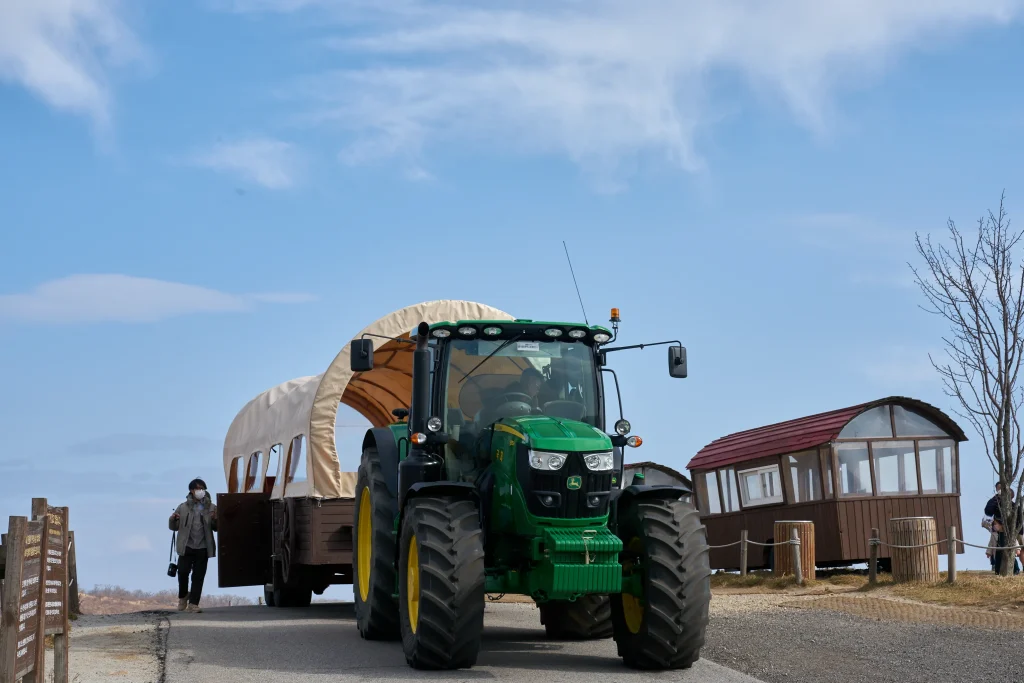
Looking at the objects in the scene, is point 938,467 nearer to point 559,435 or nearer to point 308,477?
point 308,477

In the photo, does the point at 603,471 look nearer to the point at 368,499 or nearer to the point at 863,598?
the point at 368,499

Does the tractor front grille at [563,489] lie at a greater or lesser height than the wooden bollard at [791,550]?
greater

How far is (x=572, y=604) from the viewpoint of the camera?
12.5m

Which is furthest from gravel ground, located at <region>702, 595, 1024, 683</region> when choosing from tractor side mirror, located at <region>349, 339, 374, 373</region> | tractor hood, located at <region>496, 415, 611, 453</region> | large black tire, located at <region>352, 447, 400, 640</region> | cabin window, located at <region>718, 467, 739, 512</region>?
cabin window, located at <region>718, 467, 739, 512</region>

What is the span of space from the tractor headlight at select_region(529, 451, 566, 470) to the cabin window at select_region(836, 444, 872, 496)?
16613 millimetres

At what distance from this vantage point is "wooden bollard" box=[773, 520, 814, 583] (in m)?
22.4

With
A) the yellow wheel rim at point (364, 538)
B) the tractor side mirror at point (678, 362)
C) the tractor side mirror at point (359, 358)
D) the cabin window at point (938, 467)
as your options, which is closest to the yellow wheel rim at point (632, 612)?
the tractor side mirror at point (678, 362)

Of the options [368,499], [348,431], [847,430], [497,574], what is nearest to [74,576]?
[348,431]

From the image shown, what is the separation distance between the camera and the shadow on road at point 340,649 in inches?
414

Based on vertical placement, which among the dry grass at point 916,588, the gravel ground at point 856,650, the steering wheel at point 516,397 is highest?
the steering wheel at point 516,397

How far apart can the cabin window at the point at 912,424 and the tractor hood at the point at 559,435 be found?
16774 mm

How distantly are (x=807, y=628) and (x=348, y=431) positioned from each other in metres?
6.88

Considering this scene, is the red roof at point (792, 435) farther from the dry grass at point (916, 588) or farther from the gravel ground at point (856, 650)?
the gravel ground at point (856, 650)

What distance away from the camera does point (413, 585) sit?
10578mm
